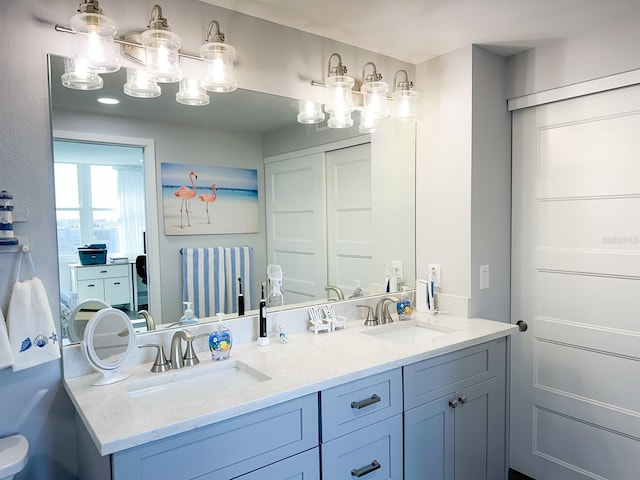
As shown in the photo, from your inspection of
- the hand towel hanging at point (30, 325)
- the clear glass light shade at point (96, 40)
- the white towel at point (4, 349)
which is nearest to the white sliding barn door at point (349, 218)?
the clear glass light shade at point (96, 40)

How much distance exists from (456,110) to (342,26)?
2.58 feet

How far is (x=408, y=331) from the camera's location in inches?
89.7

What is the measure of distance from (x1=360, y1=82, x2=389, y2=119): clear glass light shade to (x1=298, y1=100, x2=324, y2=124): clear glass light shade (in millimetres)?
278

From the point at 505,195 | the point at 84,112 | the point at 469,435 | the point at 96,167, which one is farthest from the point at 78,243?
the point at 505,195

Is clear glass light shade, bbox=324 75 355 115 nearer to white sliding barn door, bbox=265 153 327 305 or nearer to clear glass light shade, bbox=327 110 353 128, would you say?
clear glass light shade, bbox=327 110 353 128

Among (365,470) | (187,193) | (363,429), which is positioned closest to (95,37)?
(187,193)

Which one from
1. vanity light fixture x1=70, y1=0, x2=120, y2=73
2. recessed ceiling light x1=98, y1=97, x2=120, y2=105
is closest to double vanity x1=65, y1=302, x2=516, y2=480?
recessed ceiling light x1=98, y1=97, x2=120, y2=105

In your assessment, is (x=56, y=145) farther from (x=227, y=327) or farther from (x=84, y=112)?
(x=227, y=327)

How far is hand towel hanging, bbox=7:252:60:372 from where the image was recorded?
4.37ft

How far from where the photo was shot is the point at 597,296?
2.16 metres

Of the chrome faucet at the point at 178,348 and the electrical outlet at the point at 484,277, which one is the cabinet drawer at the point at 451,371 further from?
the chrome faucet at the point at 178,348

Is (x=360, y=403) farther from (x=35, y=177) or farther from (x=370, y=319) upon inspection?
(x=35, y=177)

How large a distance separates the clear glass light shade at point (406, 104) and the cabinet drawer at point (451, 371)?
1.29 meters

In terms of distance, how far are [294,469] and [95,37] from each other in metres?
1.59
